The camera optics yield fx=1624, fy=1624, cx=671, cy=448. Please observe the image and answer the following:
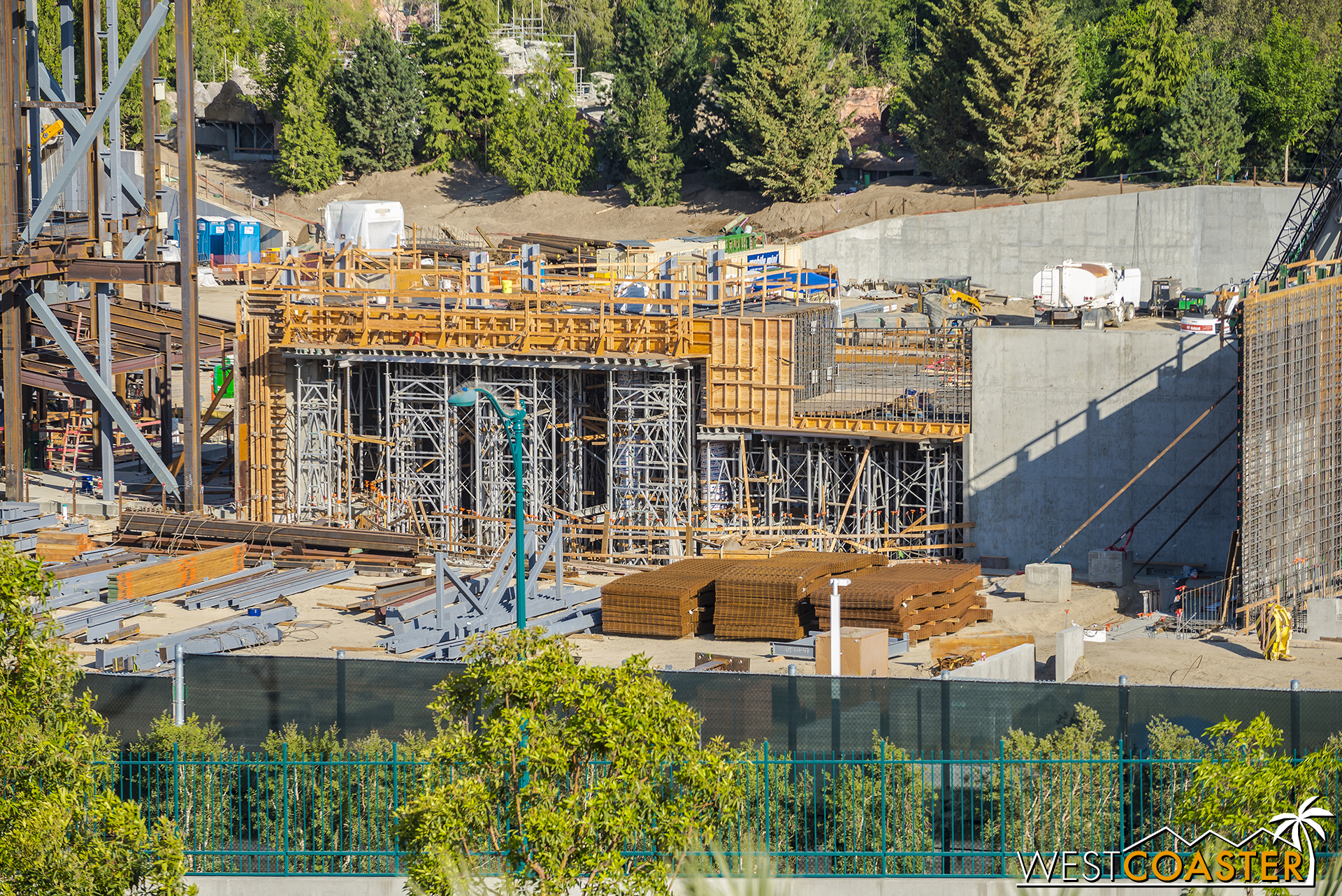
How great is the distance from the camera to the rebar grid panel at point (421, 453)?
38719mm

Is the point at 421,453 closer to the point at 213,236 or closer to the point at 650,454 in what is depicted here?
the point at 650,454

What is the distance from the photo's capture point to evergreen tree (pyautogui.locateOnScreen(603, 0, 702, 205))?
83.4 meters

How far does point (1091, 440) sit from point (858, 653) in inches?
486

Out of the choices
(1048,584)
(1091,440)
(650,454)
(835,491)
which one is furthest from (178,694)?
(1091,440)

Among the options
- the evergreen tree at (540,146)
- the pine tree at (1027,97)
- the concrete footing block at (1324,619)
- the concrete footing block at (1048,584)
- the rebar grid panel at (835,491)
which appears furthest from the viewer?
the evergreen tree at (540,146)

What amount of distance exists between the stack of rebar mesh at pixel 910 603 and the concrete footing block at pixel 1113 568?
3762 mm

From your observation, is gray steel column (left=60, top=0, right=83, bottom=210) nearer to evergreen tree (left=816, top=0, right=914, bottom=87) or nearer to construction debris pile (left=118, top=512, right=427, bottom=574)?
construction debris pile (left=118, top=512, right=427, bottom=574)

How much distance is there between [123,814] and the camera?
43.9ft

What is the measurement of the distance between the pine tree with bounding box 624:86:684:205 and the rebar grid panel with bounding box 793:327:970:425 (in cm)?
4208

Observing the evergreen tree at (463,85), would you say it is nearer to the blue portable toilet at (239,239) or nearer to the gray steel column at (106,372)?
the blue portable toilet at (239,239)

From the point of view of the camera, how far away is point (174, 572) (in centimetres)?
3316

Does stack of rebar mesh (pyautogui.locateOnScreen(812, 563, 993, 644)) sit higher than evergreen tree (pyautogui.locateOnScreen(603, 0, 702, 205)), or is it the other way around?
evergreen tree (pyautogui.locateOnScreen(603, 0, 702, 205))

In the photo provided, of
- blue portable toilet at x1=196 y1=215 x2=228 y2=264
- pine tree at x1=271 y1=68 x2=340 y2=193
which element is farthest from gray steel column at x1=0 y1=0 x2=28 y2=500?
pine tree at x1=271 y1=68 x2=340 y2=193

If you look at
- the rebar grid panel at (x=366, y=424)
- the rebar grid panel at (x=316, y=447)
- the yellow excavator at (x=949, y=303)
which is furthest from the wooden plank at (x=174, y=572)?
the yellow excavator at (x=949, y=303)
